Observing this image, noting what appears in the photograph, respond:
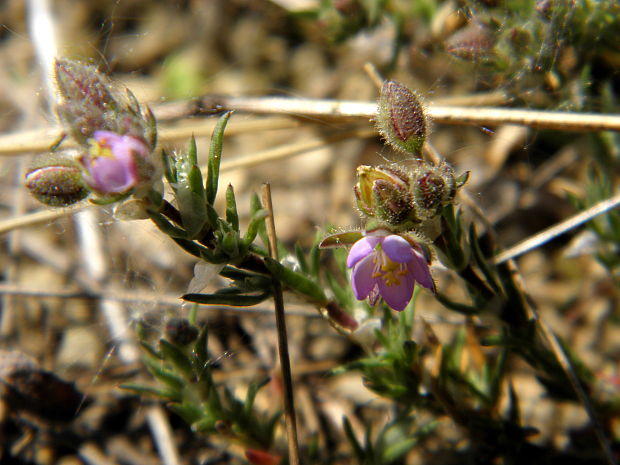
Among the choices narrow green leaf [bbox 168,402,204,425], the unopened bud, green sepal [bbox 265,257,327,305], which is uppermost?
the unopened bud

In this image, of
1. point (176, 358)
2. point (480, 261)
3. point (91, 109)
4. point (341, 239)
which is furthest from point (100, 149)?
point (480, 261)

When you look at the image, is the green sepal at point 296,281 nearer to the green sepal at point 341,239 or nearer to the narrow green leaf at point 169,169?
the green sepal at point 341,239

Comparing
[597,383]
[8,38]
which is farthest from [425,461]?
[8,38]

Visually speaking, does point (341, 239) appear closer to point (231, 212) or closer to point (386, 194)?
point (386, 194)

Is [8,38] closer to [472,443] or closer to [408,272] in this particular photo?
[408,272]

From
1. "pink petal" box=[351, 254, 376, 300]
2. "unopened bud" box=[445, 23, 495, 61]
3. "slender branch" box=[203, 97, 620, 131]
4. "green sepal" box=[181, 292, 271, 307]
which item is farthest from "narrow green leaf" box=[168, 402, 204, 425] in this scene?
"unopened bud" box=[445, 23, 495, 61]

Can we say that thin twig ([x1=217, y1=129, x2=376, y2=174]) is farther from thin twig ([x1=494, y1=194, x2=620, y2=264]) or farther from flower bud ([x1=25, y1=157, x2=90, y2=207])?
flower bud ([x1=25, y1=157, x2=90, y2=207])

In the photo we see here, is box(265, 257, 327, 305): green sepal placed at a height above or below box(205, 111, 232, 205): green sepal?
below
